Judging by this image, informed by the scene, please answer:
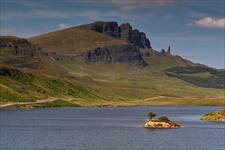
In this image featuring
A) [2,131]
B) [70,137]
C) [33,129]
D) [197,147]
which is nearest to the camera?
[197,147]

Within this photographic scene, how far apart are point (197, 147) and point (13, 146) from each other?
44704 mm

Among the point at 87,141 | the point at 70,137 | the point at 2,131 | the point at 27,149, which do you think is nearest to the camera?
the point at 27,149

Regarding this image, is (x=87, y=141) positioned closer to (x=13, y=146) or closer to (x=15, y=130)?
(x=13, y=146)

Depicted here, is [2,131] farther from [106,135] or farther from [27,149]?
[27,149]

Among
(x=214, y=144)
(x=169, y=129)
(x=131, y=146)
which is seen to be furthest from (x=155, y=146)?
(x=169, y=129)

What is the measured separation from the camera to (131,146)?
141375 mm

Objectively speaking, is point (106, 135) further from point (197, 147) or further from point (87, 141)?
point (197, 147)

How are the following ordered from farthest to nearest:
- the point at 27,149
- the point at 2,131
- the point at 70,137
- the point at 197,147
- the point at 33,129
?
the point at 33,129, the point at 2,131, the point at 70,137, the point at 197,147, the point at 27,149

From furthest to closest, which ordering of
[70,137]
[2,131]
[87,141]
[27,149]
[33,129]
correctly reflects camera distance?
[33,129] < [2,131] < [70,137] < [87,141] < [27,149]

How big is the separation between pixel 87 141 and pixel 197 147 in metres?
29.5

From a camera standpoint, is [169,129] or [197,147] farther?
[169,129]

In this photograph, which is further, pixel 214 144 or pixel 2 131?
pixel 2 131

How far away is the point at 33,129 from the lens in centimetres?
19262

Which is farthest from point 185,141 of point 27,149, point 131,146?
point 27,149
